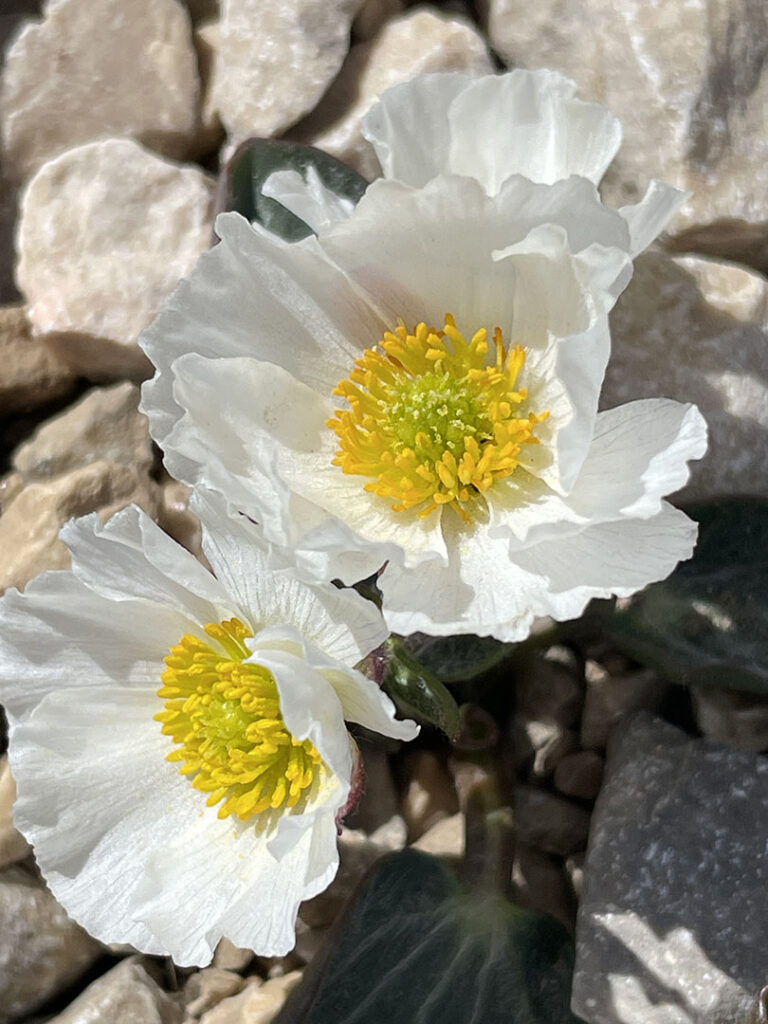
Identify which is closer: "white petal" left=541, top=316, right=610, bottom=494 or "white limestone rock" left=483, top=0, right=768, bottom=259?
"white petal" left=541, top=316, right=610, bottom=494

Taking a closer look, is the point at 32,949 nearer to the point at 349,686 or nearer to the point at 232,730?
the point at 232,730

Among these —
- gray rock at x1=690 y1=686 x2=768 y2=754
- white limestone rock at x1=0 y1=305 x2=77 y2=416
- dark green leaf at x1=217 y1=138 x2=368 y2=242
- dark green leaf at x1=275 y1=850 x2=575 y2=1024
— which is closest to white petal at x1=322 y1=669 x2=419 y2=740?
dark green leaf at x1=275 y1=850 x2=575 y2=1024

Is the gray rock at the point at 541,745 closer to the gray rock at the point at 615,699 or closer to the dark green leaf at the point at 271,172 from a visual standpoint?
the gray rock at the point at 615,699

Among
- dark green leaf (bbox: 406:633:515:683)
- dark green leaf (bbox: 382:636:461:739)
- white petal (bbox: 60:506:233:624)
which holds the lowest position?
dark green leaf (bbox: 406:633:515:683)

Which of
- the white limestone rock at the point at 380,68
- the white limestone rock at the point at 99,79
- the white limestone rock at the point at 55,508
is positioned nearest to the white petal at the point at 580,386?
the white limestone rock at the point at 55,508

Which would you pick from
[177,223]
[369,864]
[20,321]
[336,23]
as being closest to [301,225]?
[177,223]

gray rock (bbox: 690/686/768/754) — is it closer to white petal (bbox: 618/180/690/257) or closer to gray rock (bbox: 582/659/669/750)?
gray rock (bbox: 582/659/669/750)

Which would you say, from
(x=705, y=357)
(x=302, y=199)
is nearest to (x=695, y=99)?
(x=705, y=357)
